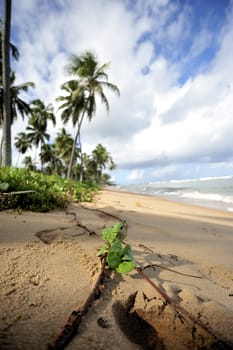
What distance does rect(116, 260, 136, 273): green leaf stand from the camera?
132cm

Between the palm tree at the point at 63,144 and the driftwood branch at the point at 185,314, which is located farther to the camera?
the palm tree at the point at 63,144

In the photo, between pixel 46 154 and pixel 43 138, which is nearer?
pixel 43 138

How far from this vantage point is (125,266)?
1.34 m

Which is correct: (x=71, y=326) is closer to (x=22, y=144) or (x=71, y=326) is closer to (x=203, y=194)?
(x=203, y=194)

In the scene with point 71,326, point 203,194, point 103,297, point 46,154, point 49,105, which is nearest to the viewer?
point 71,326

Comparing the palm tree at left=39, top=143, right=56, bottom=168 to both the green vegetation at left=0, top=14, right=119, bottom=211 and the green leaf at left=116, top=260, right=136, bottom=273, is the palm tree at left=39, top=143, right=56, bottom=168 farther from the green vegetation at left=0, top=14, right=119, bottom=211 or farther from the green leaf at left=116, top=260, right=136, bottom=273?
the green leaf at left=116, top=260, right=136, bottom=273

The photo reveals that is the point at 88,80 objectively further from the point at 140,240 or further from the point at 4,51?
the point at 140,240

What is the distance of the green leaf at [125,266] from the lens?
1315mm

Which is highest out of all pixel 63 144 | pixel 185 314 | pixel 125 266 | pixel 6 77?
pixel 63 144

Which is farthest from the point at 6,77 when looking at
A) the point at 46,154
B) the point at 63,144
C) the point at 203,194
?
the point at 46,154

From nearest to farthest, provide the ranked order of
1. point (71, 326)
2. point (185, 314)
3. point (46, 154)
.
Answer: point (71, 326) < point (185, 314) < point (46, 154)

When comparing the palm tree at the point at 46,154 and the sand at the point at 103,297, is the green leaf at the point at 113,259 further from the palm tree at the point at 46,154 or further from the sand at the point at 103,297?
the palm tree at the point at 46,154

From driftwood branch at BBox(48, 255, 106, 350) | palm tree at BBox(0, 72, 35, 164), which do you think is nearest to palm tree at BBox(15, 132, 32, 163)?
palm tree at BBox(0, 72, 35, 164)

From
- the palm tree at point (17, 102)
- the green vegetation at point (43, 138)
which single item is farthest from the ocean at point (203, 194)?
the palm tree at point (17, 102)
